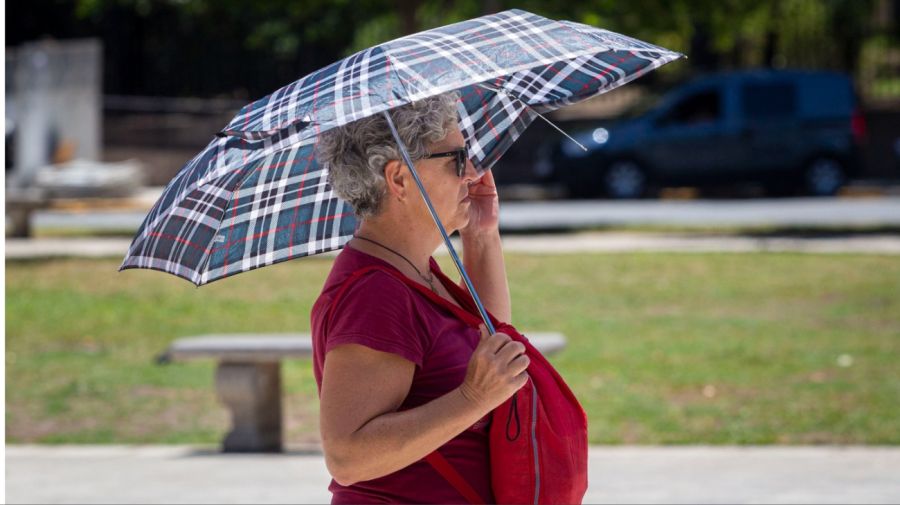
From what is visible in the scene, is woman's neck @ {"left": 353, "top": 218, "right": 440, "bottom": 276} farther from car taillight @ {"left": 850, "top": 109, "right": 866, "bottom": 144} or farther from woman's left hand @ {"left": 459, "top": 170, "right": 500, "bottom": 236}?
car taillight @ {"left": 850, "top": 109, "right": 866, "bottom": 144}

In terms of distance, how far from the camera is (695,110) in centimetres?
2419

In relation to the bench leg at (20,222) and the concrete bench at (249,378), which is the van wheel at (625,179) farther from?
the concrete bench at (249,378)

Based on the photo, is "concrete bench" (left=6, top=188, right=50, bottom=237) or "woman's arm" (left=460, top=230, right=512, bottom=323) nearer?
"woman's arm" (left=460, top=230, right=512, bottom=323)

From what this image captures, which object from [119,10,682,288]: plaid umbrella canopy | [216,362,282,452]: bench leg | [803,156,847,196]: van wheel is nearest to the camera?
[119,10,682,288]: plaid umbrella canopy

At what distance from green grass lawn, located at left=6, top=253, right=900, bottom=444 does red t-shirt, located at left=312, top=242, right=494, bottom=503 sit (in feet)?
13.7

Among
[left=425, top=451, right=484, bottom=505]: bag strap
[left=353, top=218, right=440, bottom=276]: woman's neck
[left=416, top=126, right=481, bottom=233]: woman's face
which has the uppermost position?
[left=416, top=126, right=481, bottom=233]: woman's face

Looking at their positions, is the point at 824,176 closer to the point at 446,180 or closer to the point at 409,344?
the point at 446,180

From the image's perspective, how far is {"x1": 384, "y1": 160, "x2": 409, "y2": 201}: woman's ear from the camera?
2.64 meters

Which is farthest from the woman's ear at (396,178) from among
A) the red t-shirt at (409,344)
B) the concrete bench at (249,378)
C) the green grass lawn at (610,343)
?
the green grass lawn at (610,343)

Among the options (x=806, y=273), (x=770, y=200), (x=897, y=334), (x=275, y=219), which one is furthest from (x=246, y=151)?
(x=770, y=200)

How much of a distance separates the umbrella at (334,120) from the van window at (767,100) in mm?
21047

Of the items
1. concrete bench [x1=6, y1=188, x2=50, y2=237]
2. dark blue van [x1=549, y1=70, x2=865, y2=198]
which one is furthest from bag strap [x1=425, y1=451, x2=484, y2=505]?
dark blue van [x1=549, y1=70, x2=865, y2=198]

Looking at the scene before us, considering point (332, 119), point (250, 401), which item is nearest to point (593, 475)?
point (250, 401)

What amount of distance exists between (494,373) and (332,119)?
1.70 feet
